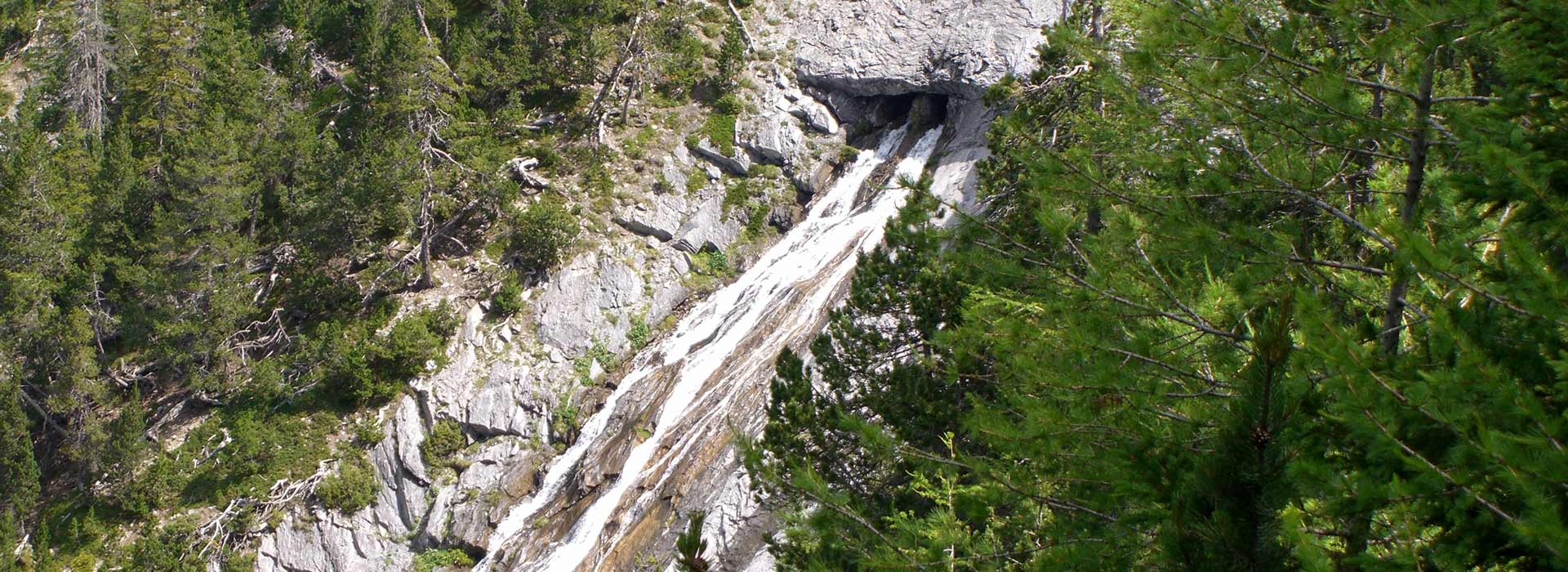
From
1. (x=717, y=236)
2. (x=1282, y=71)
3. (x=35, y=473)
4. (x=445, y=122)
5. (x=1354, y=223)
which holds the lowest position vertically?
(x=35, y=473)

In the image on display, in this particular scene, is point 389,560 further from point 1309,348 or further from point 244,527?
point 1309,348

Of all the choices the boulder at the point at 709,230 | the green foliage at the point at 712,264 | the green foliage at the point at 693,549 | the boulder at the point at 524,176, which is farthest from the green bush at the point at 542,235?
the green foliage at the point at 693,549

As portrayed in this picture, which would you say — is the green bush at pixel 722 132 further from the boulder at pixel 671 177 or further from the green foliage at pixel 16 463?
the green foliage at pixel 16 463

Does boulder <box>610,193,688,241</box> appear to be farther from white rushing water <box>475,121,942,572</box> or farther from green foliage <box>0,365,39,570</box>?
green foliage <box>0,365,39,570</box>

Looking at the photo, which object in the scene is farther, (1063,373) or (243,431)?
(243,431)

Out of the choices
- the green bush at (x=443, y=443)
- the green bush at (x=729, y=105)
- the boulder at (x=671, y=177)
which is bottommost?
the green bush at (x=443, y=443)

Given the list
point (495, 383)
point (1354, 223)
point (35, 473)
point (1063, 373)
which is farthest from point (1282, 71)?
point (35, 473)

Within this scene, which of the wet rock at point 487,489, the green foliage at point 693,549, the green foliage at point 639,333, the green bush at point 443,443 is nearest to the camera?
the green foliage at point 693,549

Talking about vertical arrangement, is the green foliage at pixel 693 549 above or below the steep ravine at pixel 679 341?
above

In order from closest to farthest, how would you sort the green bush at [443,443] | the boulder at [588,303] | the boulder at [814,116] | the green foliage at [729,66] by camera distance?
the green bush at [443,443] < the boulder at [588,303] < the boulder at [814,116] < the green foliage at [729,66]
